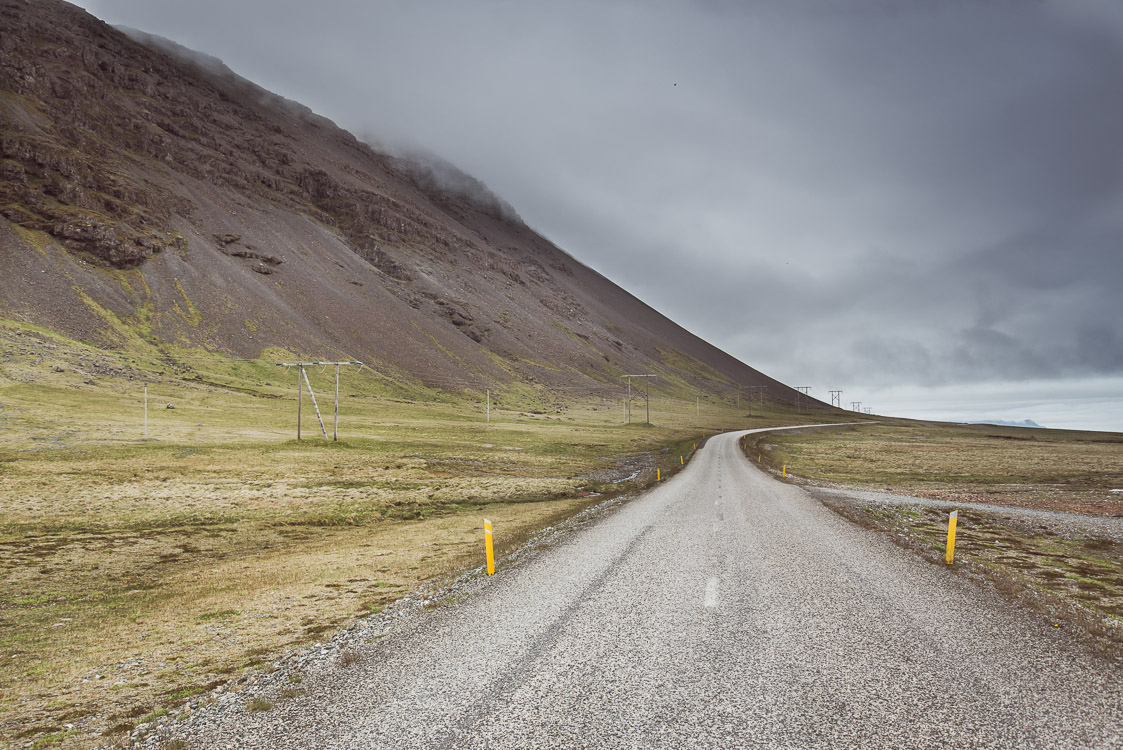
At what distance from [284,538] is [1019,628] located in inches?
977

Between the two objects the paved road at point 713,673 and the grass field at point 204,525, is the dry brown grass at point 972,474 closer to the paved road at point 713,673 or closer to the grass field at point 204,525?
the grass field at point 204,525

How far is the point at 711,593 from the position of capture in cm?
1186

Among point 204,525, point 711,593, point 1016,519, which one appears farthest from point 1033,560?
point 204,525

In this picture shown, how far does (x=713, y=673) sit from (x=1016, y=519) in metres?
23.1

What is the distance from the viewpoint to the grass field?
966 cm

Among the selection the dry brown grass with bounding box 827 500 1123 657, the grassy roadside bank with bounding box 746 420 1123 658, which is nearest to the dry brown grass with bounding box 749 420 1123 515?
the grassy roadside bank with bounding box 746 420 1123 658

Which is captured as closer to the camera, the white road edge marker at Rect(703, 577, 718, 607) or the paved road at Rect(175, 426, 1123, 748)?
the paved road at Rect(175, 426, 1123, 748)

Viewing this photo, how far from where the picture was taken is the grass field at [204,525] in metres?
9.66

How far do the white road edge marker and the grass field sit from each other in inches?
290

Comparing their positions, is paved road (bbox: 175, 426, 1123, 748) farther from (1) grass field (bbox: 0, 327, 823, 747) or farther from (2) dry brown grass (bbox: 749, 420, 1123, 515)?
(2) dry brown grass (bbox: 749, 420, 1123, 515)

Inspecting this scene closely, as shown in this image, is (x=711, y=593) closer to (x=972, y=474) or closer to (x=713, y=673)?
(x=713, y=673)

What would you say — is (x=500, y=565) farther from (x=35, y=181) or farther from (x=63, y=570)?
(x=35, y=181)

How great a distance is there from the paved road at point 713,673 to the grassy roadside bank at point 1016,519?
1354mm

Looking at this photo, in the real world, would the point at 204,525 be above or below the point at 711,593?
below
